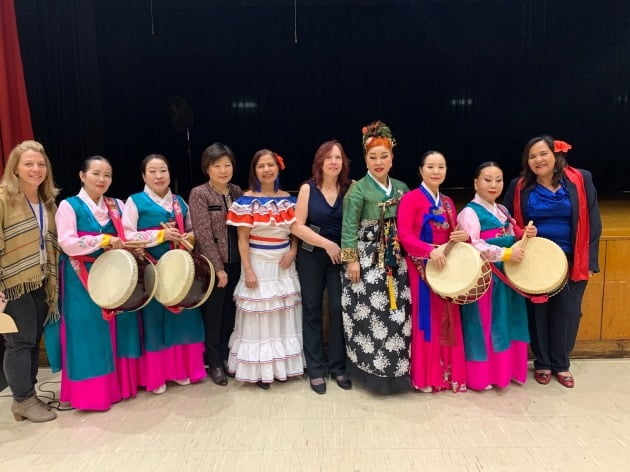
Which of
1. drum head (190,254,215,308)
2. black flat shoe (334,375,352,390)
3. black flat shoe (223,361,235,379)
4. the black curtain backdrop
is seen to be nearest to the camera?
drum head (190,254,215,308)

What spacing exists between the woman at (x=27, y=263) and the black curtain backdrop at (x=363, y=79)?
2003 mm

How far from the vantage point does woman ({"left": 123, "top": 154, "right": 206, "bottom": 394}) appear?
233cm

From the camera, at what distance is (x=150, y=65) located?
4324 mm

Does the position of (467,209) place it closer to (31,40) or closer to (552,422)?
(552,422)

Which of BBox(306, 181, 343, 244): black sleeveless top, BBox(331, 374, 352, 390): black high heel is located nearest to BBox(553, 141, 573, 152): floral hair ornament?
BBox(306, 181, 343, 244): black sleeveless top

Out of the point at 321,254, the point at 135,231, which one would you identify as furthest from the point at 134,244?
the point at 321,254

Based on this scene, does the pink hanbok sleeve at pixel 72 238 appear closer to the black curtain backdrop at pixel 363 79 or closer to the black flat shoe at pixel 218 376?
the black flat shoe at pixel 218 376

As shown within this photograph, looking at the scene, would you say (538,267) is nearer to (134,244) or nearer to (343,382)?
(343,382)

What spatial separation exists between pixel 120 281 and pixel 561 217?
2255mm

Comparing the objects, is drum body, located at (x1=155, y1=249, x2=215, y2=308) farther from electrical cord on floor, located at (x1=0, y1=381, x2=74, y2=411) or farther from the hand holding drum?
the hand holding drum

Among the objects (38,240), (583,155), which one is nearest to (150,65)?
(38,240)

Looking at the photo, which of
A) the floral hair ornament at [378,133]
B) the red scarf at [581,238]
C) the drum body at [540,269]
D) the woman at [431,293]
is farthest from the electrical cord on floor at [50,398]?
the red scarf at [581,238]

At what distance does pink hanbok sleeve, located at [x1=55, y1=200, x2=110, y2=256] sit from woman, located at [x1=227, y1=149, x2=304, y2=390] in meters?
0.64

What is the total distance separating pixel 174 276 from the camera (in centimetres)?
223
